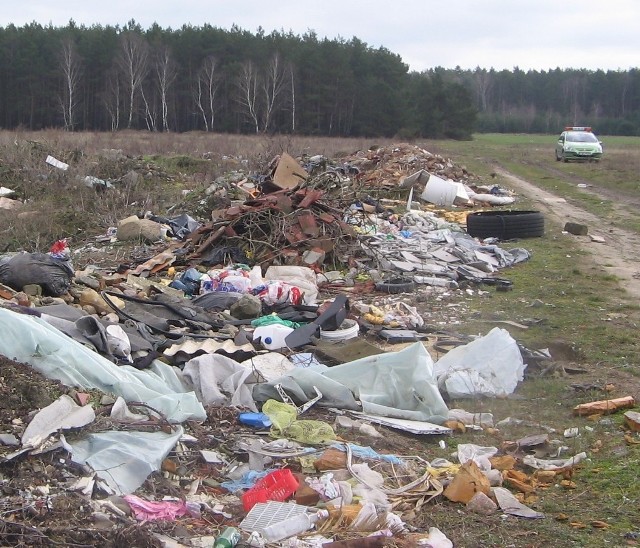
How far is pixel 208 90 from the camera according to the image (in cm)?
5709

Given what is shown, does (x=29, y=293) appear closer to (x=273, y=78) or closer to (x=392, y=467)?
(x=392, y=467)

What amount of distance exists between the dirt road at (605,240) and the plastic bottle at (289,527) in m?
6.52

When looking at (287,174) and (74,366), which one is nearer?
(74,366)

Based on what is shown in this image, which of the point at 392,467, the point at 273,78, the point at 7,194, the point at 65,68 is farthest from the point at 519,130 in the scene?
the point at 392,467

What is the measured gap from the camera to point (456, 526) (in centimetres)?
388

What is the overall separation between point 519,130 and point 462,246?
228 feet

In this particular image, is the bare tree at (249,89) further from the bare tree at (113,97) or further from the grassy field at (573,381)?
the grassy field at (573,381)

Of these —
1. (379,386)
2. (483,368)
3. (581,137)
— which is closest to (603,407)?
(483,368)

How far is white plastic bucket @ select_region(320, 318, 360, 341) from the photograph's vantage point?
7.35 metres

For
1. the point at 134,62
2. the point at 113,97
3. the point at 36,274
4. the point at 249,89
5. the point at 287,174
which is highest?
the point at 134,62

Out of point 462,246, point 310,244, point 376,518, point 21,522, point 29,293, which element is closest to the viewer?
point 21,522

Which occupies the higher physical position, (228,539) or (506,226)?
(506,226)

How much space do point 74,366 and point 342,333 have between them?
3.03 m

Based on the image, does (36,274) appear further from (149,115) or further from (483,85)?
(483,85)
